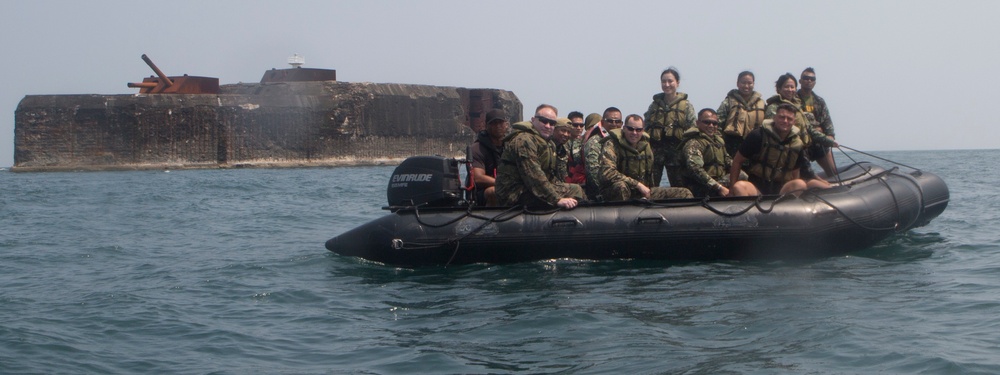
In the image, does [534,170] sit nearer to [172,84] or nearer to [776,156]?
[776,156]

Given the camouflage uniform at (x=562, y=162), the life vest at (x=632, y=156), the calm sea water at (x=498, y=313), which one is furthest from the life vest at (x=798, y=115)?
the camouflage uniform at (x=562, y=162)

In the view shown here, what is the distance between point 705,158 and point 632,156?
2.21ft

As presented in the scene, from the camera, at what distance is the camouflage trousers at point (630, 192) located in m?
9.17

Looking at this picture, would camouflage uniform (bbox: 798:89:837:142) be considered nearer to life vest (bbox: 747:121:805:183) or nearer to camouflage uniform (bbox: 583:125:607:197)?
life vest (bbox: 747:121:805:183)

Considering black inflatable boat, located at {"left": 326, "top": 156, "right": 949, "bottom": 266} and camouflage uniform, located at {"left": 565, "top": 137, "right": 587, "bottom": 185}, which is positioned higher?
camouflage uniform, located at {"left": 565, "top": 137, "right": 587, "bottom": 185}

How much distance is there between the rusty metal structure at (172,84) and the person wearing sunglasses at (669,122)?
33.5 m

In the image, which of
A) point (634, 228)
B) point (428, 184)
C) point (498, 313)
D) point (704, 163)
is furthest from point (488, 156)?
point (498, 313)

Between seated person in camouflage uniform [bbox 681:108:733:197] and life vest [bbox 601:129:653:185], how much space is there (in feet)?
1.08

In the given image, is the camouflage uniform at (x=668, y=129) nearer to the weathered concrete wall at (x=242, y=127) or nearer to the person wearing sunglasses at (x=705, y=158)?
the person wearing sunglasses at (x=705, y=158)

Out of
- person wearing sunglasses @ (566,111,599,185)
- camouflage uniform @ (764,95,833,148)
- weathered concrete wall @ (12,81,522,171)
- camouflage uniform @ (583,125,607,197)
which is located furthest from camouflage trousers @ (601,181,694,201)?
weathered concrete wall @ (12,81,522,171)

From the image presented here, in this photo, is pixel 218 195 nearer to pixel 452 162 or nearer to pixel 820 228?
pixel 452 162

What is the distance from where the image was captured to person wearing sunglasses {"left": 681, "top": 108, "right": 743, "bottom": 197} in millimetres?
9148

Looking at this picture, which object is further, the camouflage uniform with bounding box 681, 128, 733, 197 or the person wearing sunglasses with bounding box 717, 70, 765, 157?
the person wearing sunglasses with bounding box 717, 70, 765, 157

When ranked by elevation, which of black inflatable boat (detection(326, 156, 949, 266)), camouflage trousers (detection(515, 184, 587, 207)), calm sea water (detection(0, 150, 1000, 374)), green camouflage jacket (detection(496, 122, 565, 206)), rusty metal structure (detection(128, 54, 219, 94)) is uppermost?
rusty metal structure (detection(128, 54, 219, 94))
